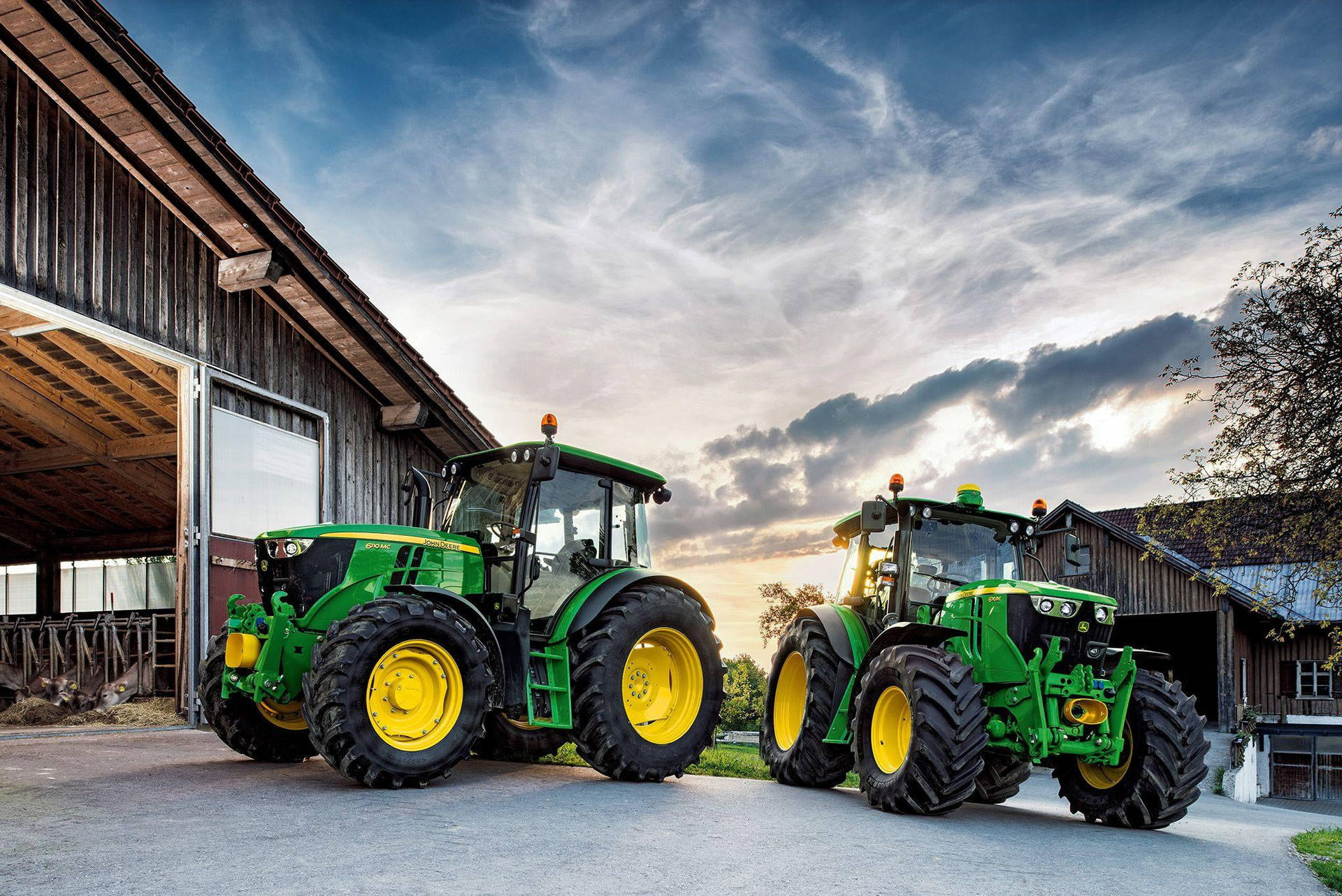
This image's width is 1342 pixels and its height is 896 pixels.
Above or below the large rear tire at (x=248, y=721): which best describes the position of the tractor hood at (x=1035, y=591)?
above

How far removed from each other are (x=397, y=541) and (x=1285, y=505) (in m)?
11.1

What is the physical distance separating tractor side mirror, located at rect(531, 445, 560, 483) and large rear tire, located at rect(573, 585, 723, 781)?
3.77ft

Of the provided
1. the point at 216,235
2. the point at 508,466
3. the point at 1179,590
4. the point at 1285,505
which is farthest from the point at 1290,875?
the point at 1179,590

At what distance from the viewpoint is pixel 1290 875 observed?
6.00 m

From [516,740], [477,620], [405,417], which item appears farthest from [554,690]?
[405,417]

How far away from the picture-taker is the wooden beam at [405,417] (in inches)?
599

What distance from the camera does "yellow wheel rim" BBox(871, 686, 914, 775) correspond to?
791 centimetres

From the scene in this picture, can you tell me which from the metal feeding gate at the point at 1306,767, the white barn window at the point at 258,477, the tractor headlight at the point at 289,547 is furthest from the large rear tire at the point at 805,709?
the metal feeding gate at the point at 1306,767

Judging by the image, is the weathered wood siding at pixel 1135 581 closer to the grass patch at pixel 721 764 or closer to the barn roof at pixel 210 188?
the grass patch at pixel 721 764

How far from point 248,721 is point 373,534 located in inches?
73.0

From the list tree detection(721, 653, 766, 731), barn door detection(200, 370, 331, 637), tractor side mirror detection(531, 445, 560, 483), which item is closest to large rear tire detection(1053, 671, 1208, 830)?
tractor side mirror detection(531, 445, 560, 483)

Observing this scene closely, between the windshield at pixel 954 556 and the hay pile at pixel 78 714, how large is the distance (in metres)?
8.93

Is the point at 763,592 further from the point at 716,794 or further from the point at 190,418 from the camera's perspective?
the point at 716,794

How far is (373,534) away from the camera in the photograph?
7.89 meters
